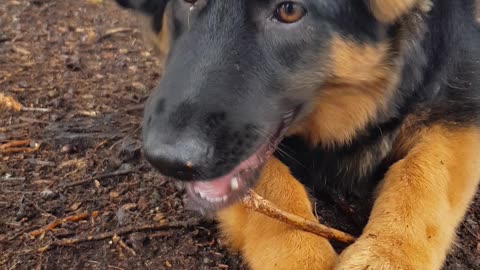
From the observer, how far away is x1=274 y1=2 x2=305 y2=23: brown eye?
8.04 feet

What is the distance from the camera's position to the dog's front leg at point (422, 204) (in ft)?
7.93

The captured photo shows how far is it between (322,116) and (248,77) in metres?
0.60

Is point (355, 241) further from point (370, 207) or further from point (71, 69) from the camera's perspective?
point (71, 69)

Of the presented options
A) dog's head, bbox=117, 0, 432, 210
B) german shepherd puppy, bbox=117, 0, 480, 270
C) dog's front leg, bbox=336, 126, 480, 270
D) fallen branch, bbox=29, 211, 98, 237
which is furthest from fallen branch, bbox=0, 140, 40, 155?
dog's front leg, bbox=336, 126, 480, 270

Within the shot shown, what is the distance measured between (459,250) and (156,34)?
1751mm

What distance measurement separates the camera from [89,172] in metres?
3.35

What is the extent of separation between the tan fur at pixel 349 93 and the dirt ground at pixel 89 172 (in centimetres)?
38

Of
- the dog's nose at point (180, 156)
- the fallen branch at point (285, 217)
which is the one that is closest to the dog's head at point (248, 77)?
the dog's nose at point (180, 156)

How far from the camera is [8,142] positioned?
3.57 m

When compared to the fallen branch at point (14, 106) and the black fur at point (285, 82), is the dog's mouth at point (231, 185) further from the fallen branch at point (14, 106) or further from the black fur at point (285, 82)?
the fallen branch at point (14, 106)

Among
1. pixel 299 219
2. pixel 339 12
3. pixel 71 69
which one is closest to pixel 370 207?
pixel 299 219

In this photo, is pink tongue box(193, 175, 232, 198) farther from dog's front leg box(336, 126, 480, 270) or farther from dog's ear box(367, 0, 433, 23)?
dog's ear box(367, 0, 433, 23)

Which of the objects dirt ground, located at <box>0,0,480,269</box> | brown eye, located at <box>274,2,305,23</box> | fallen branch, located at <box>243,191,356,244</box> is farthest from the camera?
dirt ground, located at <box>0,0,480,269</box>

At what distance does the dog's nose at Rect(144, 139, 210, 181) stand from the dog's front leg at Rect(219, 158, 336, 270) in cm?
53
